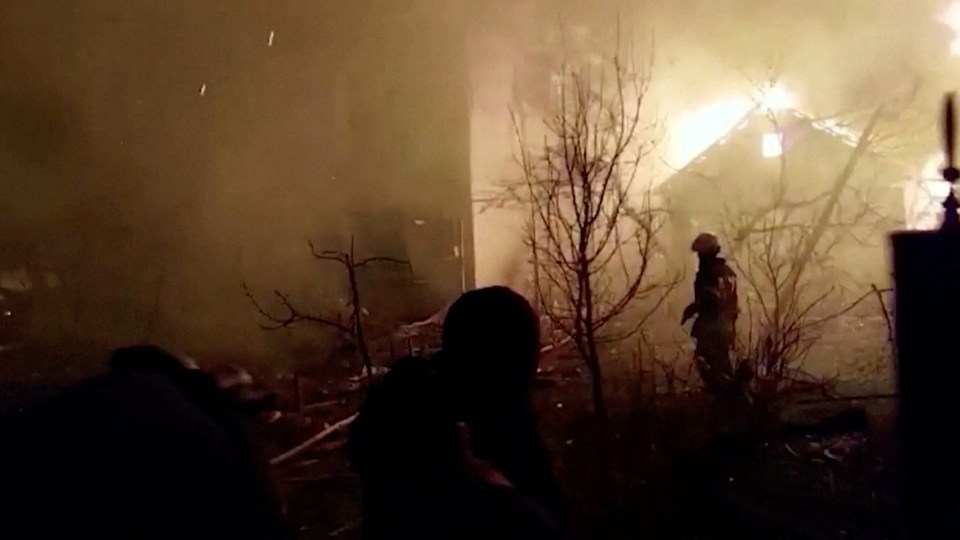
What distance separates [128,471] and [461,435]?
0.56 metres

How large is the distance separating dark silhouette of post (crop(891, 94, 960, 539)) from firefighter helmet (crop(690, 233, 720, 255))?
1.94m

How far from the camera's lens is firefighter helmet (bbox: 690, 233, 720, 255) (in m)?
3.56

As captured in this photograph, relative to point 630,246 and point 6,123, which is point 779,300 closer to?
point 630,246

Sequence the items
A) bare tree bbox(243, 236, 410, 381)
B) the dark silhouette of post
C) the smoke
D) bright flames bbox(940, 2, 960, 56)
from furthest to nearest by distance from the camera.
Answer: bright flames bbox(940, 2, 960, 56)
the smoke
bare tree bbox(243, 236, 410, 381)
the dark silhouette of post

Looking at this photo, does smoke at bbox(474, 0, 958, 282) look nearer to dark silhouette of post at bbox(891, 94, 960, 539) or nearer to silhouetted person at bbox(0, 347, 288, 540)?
dark silhouette of post at bbox(891, 94, 960, 539)

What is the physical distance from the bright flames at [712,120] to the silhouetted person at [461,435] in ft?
7.26

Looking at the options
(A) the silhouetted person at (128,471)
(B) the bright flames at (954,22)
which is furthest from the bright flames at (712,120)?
(A) the silhouetted person at (128,471)

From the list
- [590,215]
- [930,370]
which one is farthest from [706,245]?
[930,370]

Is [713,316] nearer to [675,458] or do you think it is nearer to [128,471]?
[675,458]

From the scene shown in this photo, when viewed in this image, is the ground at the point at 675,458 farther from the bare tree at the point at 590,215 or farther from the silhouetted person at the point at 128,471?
the silhouetted person at the point at 128,471

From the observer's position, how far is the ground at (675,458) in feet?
10.5

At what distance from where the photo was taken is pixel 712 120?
3.77 meters

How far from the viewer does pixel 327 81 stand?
11.6 ft

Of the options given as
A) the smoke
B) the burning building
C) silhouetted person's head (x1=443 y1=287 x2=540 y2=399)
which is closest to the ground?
the burning building
